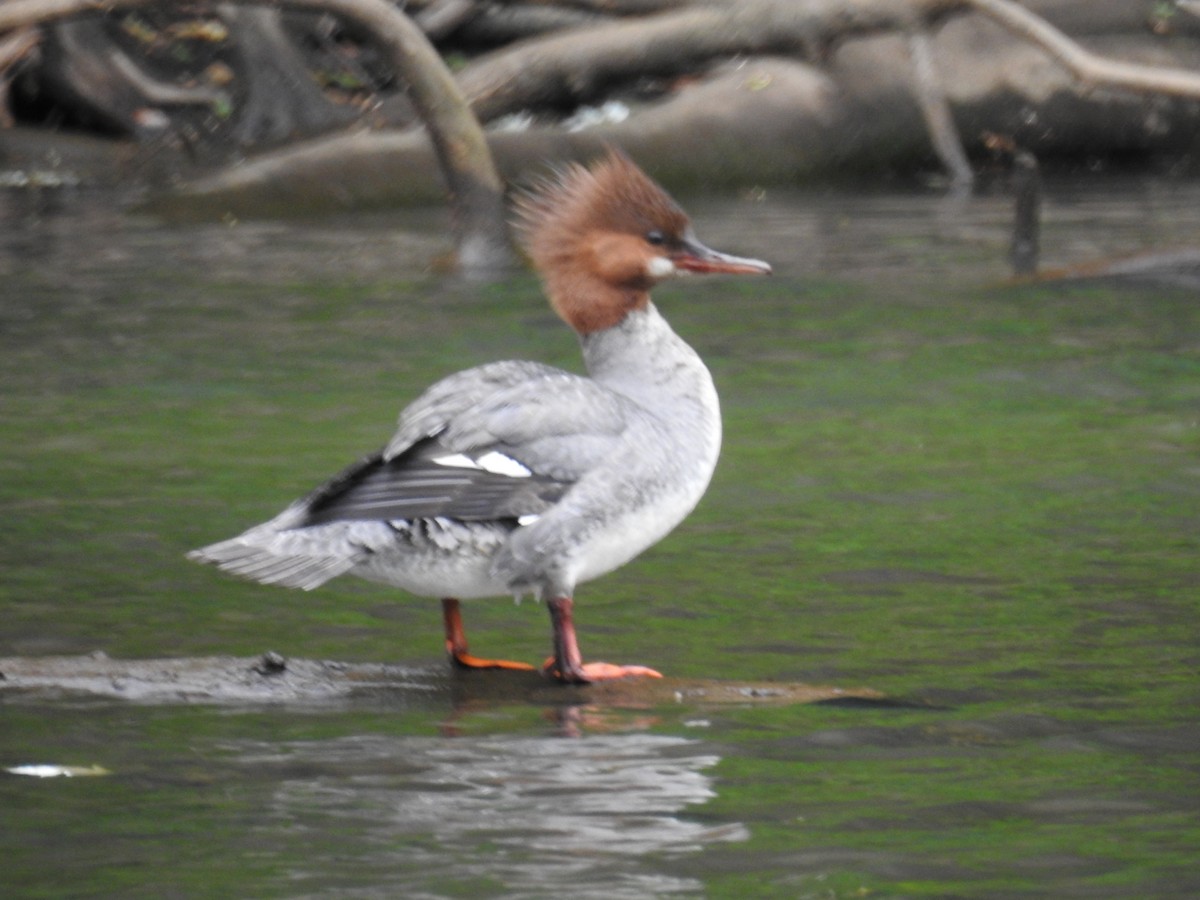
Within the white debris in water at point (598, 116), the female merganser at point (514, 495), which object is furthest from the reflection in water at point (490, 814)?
the white debris in water at point (598, 116)

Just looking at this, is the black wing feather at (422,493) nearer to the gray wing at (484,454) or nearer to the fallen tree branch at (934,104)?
the gray wing at (484,454)

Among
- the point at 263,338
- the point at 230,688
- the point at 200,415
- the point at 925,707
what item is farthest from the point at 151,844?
the point at 263,338

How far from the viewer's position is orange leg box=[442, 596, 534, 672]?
15.9ft

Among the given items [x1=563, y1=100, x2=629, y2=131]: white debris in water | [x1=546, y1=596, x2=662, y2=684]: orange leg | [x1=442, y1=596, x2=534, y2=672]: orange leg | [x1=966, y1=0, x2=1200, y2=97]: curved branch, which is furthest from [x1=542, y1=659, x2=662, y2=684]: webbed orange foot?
[x1=563, y1=100, x2=629, y2=131]: white debris in water

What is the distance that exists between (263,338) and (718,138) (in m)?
6.01

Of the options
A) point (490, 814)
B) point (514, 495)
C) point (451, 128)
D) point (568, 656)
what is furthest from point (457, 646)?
point (451, 128)

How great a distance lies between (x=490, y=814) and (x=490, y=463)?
39.1 inches

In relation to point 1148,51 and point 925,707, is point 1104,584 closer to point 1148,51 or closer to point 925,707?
point 925,707

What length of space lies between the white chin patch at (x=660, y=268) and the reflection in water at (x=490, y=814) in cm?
133

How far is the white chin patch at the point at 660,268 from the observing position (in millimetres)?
5172

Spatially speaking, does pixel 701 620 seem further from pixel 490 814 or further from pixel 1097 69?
A: pixel 1097 69

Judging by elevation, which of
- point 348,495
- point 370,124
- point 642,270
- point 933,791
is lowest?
point 933,791

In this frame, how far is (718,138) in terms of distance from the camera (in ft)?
50.2

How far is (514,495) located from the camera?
4.55 metres
